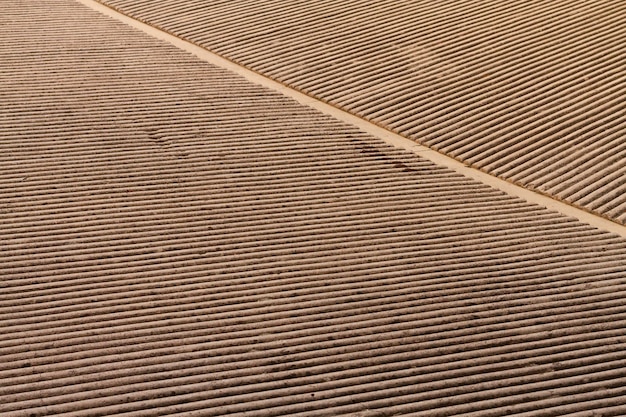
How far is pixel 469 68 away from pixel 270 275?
4639 millimetres

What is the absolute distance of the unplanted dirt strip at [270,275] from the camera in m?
4.93

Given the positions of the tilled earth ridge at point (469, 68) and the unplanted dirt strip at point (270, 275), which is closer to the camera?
the unplanted dirt strip at point (270, 275)

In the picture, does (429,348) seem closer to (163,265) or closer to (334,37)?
(163,265)

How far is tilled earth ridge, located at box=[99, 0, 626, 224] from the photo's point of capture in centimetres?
809

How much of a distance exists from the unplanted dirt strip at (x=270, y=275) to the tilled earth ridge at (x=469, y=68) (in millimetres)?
648

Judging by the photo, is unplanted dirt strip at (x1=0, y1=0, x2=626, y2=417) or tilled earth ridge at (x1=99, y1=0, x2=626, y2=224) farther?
tilled earth ridge at (x1=99, y1=0, x2=626, y2=224)

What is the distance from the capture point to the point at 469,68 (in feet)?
31.8

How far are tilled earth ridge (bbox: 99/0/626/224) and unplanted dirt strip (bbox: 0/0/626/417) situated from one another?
65 centimetres

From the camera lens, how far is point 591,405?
4.94m

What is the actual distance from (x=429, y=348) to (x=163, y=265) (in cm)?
182

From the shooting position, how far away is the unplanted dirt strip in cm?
493

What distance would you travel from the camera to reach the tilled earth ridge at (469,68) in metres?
8.09

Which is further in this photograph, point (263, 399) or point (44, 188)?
point (44, 188)

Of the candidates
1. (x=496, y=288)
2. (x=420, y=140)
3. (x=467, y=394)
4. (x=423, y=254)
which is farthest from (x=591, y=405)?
(x=420, y=140)
